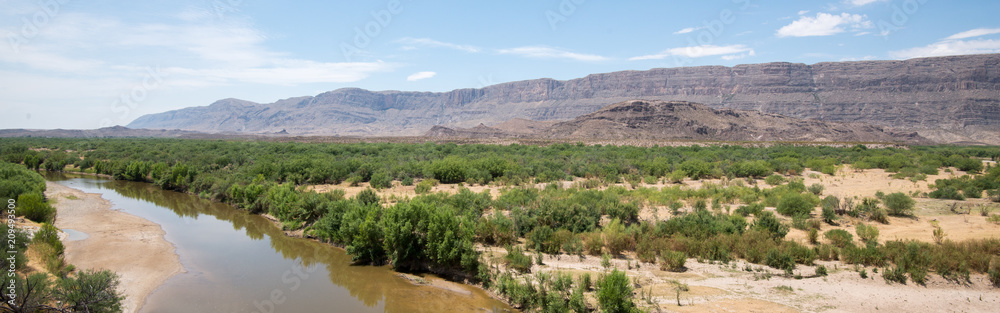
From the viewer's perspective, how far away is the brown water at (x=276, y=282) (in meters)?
12.3

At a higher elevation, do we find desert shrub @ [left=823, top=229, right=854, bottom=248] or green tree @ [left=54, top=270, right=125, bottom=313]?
green tree @ [left=54, top=270, right=125, bottom=313]

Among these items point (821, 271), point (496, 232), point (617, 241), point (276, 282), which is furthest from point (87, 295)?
point (821, 271)

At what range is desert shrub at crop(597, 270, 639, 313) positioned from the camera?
9594 millimetres

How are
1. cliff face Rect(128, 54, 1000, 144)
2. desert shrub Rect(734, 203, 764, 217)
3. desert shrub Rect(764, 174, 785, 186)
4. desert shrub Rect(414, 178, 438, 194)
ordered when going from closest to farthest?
desert shrub Rect(734, 203, 764, 217) < desert shrub Rect(414, 178, 438, 194) < desert shrub Rect(764, 174, 785, 186) < cliff face Rect(128, 54, 1000, 144)

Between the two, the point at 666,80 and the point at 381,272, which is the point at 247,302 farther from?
the point at 666,80

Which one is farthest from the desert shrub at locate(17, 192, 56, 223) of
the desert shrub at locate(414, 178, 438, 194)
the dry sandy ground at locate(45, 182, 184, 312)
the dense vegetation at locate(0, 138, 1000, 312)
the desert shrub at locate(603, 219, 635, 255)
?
the desert shrub at locate(603, 219, 635, 255)

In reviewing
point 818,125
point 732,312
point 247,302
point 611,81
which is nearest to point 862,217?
point 732,312

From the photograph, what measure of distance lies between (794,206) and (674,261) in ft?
30.6

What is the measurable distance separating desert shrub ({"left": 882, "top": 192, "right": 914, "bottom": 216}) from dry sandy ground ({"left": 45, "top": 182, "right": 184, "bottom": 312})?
25969mm

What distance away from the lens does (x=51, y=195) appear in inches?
1055

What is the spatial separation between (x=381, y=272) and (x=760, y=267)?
1153 cm

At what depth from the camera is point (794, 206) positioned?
18.5 meters

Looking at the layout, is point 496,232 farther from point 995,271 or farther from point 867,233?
point 995,271

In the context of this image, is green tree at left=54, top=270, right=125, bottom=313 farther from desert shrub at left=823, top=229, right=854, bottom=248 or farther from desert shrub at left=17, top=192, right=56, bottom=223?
desert shrub at left=823, top=229, right=854, bottom=248
